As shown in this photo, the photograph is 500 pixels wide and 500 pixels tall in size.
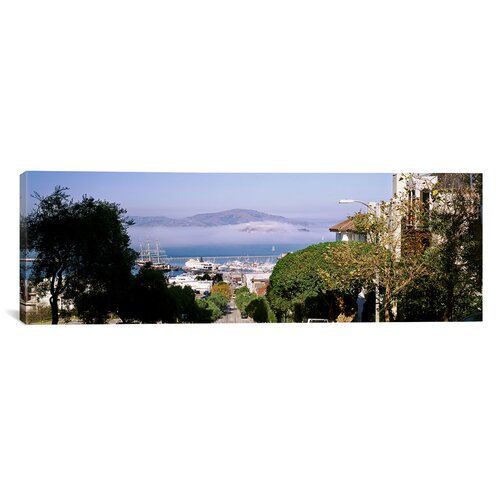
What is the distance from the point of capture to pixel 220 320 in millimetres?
11438

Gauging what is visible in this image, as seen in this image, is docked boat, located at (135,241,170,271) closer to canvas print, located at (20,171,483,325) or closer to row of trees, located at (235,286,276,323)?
canvas print, located at (20,171,483,325)

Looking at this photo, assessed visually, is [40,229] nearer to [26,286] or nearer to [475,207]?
[26,286]

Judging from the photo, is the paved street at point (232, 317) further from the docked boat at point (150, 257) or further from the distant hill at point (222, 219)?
the distant hill at point (222, 219)

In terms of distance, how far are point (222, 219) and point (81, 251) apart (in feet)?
9.06

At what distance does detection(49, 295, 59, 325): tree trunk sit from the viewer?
11.2 metres

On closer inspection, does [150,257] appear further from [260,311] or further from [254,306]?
[260,311]

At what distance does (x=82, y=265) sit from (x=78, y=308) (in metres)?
0.82

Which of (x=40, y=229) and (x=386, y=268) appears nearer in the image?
(x=40, y=229)

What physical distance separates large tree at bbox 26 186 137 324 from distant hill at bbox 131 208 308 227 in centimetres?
67

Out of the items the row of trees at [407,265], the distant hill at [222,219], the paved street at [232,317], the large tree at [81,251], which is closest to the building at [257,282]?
the row of trees at [407,265]

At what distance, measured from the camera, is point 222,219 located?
11.5 meters

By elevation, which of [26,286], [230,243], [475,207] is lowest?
[26,286]

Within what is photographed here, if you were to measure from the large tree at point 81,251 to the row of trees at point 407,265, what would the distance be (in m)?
3.05
